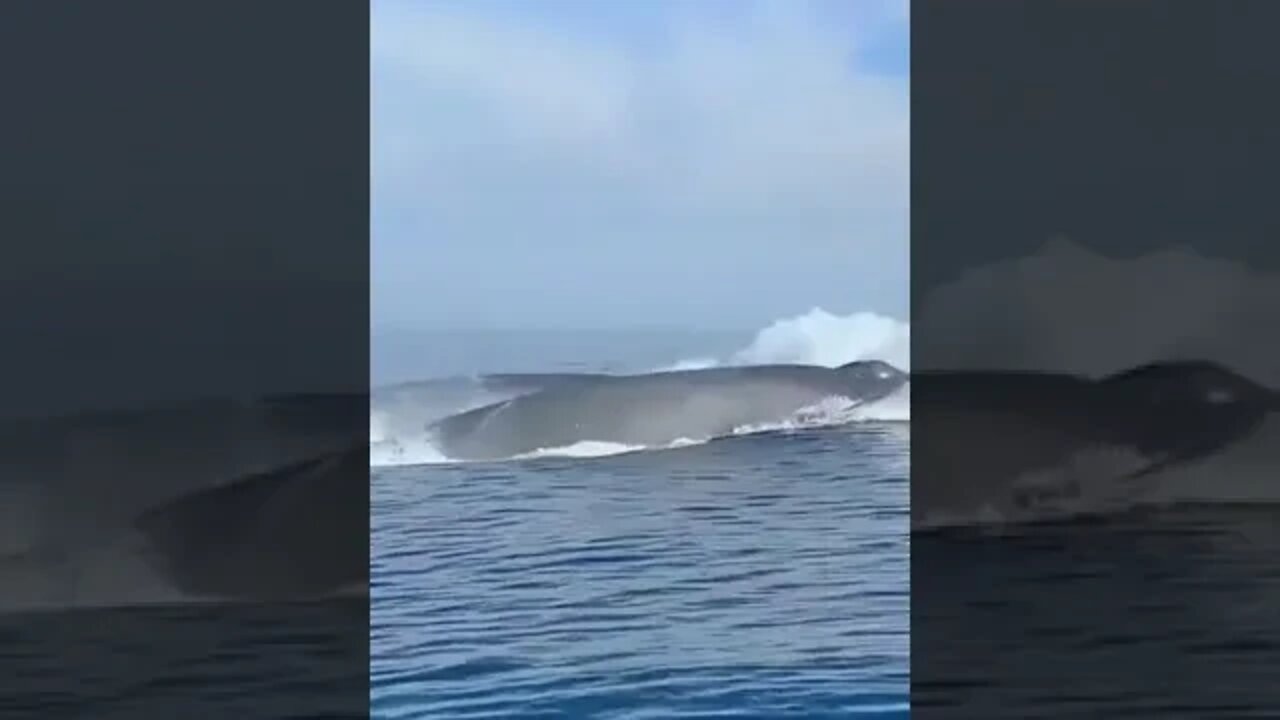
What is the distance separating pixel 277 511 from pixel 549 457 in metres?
4.27

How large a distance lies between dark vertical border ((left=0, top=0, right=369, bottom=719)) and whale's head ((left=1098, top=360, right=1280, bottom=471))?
1.89 metres

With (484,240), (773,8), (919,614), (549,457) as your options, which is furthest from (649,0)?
(919,614)

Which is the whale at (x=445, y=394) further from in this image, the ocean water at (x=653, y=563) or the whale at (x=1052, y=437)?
the whale at (x=1052, y=437)

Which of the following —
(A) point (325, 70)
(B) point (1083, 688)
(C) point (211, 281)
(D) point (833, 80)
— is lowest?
(B) point (1083, 688)

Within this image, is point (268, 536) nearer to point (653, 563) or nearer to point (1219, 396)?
point (1219, 396)

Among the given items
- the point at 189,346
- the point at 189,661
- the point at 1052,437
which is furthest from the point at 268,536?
the point at 1052,437

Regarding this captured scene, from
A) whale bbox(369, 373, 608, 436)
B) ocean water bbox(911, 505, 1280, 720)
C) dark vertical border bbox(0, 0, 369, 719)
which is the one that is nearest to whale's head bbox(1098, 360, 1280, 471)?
ocean water bbox(911, 505, 1280, 720)

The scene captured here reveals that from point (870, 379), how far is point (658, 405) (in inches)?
41.7

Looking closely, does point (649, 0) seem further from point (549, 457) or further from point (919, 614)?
point (919, 614)

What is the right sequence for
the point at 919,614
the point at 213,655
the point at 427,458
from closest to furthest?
the point at 213,655, the point at 919,614, the point at 427,458

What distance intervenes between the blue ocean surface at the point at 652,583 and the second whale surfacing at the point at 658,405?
0.34 ft

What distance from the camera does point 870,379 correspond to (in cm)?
746

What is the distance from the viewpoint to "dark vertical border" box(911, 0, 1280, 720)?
3711 millimetres

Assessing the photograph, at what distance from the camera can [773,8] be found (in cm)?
705
